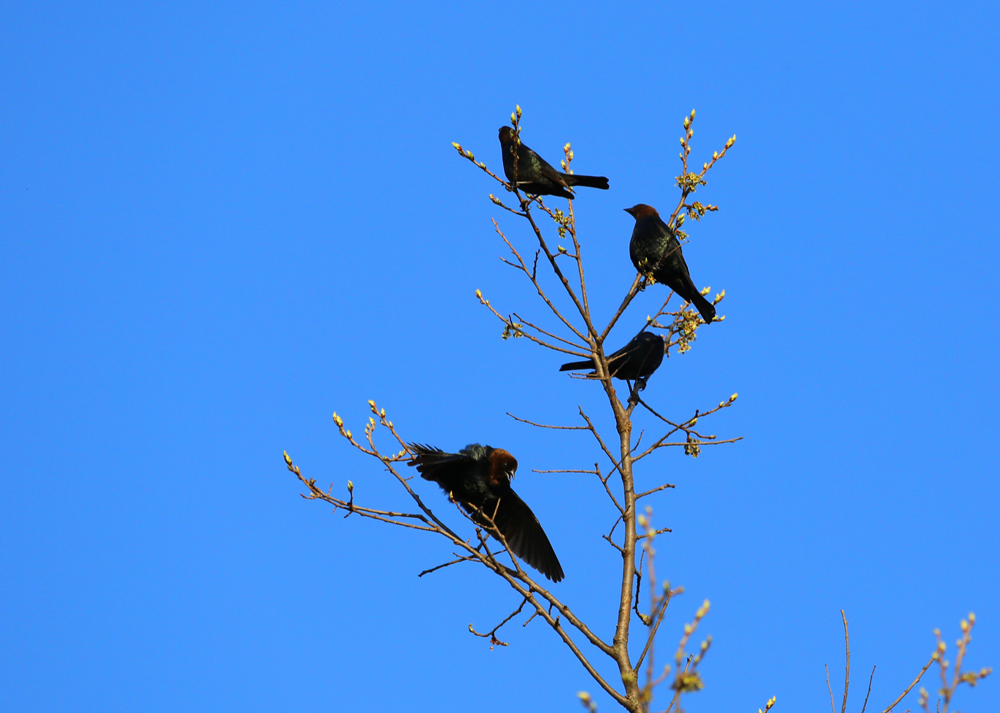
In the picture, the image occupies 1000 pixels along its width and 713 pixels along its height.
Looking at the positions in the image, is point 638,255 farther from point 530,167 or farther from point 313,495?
point 313,495

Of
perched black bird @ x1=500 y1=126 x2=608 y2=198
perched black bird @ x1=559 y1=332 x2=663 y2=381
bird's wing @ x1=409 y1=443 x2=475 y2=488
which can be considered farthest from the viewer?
perched black bird @ x1=500 y1=126 x2=608 y2=198

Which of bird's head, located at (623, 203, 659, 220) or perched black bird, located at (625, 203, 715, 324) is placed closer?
perched black bird, located at (625, 203, 715, 324)

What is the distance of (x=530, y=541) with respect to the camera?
583cm

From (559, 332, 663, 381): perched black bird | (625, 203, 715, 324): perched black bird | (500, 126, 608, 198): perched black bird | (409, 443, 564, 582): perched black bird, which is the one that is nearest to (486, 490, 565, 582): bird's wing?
(409, 443, 564, 582): perched black bird

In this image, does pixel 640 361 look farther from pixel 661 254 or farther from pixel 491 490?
pixel 491 490

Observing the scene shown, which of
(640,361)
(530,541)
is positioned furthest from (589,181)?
(530,541)

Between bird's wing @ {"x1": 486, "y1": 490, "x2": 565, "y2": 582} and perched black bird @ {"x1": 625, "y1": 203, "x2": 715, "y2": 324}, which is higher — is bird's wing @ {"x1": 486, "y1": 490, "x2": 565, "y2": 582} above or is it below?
→ below

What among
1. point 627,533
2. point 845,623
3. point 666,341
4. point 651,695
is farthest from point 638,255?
point 651,695

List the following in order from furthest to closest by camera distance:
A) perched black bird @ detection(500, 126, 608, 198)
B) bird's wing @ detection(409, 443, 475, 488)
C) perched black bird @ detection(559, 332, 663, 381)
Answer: perched black bird @ detection(500, 126, 608, 198), perched black bird @ detection(559, 332, 663, 381), bird's wing @ detection(409, 443, 475, 488)

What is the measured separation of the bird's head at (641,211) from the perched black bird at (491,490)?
7.20 feet

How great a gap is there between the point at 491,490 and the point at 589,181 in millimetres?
2492

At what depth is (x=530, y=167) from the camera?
244 inches

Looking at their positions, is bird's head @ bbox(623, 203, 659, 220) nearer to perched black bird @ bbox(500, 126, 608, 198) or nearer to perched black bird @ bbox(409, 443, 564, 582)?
perched black bird @ bbox(500, 126, 608, 198)

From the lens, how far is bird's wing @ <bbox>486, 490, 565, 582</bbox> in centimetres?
581
